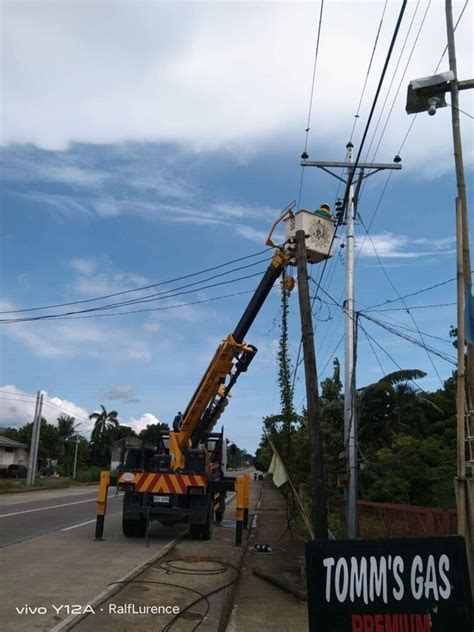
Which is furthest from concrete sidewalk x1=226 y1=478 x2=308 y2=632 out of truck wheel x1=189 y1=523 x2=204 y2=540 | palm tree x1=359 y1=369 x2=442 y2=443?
palm tree x1=359 y1=369 x2=442 y2=443

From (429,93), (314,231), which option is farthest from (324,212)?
(429,93)

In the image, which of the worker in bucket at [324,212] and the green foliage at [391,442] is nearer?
the worker in bucket at [324,212]

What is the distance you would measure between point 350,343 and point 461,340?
7.25 meters

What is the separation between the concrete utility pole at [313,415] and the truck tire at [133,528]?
20.2ft

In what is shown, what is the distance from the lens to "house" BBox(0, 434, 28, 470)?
56.4m

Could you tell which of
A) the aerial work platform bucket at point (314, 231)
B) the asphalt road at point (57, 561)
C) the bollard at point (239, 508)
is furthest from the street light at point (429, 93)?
the bollard at point (239, 508)

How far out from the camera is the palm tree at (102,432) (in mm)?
82750

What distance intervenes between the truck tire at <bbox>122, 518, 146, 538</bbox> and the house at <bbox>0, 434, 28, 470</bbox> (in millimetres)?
46257

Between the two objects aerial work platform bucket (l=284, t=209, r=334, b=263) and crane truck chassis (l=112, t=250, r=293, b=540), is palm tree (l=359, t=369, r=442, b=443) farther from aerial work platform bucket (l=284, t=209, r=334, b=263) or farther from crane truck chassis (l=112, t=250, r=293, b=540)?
aerial work platform bucket (l=284, t=209, r=334, b=263)

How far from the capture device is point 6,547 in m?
10.7

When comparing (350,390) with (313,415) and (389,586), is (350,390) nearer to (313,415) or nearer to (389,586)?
(313,415)

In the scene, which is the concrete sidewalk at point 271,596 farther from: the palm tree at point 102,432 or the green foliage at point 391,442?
the palm tree at point 102,432

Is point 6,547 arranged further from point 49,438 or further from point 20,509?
point 49,438

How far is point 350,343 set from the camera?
13.0m
